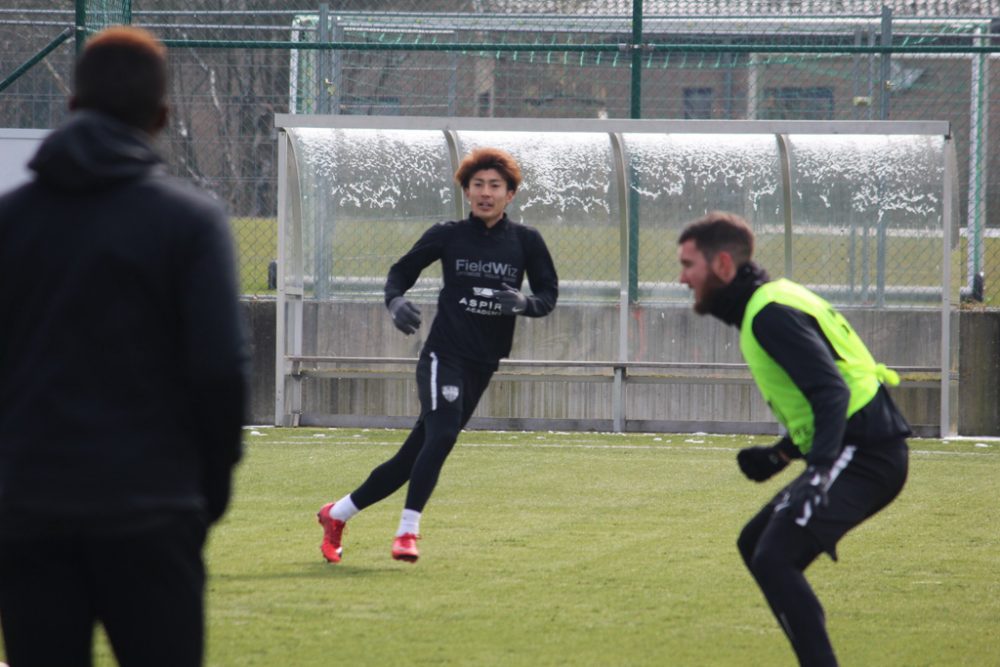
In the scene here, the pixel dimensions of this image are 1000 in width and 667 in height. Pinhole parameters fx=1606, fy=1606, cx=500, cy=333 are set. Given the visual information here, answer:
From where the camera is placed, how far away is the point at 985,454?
1212cm

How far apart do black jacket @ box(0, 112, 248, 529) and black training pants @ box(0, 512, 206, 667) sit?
6 centimetres

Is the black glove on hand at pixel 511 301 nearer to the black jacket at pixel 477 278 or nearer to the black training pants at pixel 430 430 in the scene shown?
the black jacket at pixel 477 278

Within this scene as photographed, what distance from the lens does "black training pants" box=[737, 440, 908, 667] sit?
4.53 metres

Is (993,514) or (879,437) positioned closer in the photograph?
(879,437)

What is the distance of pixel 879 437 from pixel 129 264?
106 inches

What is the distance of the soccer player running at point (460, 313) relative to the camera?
24.0 ft

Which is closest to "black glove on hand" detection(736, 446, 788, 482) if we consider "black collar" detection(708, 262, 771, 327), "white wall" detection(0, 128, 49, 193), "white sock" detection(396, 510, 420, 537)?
"black collar" detection(708, 262, 771, 327)

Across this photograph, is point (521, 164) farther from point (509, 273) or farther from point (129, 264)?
point (129, 264)

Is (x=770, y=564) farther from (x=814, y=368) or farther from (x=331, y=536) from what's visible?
(x=331, y=536)

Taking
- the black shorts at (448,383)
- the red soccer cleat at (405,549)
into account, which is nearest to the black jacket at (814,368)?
the red soccer cleat at (405,549)

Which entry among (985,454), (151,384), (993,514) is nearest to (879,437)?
(151,384)

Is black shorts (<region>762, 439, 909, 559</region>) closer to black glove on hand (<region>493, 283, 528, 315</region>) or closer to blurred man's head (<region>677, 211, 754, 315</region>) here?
blurred man's head (<region>677, 211, 754, 315</region>)

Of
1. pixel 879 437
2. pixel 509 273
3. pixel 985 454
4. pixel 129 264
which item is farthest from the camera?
pixel 985 454

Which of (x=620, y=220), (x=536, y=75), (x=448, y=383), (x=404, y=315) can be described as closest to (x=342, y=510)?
(x=448, y=383)
